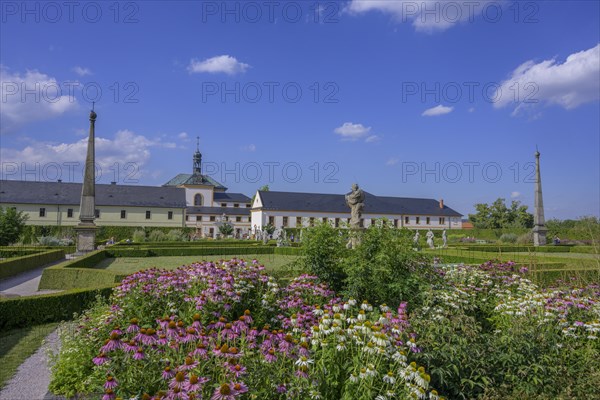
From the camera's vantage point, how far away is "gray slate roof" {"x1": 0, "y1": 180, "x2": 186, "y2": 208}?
48281mm

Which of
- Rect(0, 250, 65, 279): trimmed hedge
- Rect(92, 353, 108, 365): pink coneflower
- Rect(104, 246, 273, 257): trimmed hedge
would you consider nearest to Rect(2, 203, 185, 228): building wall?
Rect(104, 246, 273, 257): trimmed hedge

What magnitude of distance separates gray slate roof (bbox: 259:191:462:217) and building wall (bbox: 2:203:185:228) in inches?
496

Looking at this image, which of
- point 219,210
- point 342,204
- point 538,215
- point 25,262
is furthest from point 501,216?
point 25,262

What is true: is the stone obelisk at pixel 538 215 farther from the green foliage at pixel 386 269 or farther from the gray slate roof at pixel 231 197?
the gray slate roof at pixel 231 197

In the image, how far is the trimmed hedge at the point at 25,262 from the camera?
1359cm

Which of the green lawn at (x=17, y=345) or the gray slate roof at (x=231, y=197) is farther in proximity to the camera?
the gray slate roof at (x=231, y=197)

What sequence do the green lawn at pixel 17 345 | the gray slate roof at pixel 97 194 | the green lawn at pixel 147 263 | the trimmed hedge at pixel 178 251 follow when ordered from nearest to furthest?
the green lawn at pixel 17 345 → the green lawn at pixel 147 263 → the trimmed hedge at pixel 178 251 → the gray slate roof at pixel 97 194

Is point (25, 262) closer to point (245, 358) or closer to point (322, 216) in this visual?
point (245, 358)

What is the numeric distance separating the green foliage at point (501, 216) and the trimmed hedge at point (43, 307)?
57.2m

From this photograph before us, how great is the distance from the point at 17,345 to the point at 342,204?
52428 mm

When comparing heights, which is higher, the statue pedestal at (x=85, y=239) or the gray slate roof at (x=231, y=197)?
the gray slate roof at (x=231, y=197)

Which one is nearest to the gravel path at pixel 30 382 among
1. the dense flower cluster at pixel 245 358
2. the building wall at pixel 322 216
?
the dense flower cluster at pixel 245 358

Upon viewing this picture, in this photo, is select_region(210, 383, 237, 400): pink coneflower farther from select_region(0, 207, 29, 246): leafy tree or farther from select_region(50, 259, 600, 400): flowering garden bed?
select_region(0, 207, 29, 246): leafy tree

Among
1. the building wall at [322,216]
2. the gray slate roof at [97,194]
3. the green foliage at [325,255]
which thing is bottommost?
the green foliage at [325,255]
